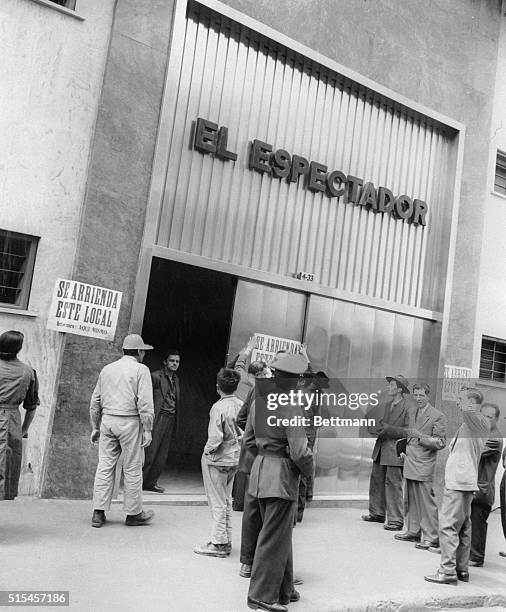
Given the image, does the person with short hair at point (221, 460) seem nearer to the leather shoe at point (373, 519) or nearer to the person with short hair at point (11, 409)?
the person with short hair at point (11, 409)

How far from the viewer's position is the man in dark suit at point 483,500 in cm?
720

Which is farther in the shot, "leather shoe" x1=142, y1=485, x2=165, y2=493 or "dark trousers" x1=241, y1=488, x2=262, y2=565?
"leather shoe" x1=142, y1=485, x2=165, y2=493

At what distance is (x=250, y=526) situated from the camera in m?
5.17

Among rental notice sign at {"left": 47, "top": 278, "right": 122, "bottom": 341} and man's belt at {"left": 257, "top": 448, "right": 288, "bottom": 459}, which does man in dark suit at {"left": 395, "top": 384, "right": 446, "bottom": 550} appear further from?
rental notice sign at {"left": 47, "top": 278, "right": 122, "bottom": 341}

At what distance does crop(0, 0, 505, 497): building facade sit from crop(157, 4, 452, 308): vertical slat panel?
3 cm

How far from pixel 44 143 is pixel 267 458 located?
4999 mm

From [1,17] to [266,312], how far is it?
5229 millimetres

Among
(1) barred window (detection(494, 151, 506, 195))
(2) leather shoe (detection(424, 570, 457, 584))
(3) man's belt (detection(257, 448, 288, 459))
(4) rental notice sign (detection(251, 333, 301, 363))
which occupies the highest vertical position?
(1) barred window (detection(494, 151, 506, 195))

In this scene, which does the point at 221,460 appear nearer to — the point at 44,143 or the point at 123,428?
the point at 123,428

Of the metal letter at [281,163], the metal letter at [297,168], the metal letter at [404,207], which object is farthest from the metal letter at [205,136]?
the metal letter at [404,207]

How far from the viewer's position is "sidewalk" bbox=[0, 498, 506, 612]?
4.75m

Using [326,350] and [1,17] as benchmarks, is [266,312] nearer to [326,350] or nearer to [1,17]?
[326,350]

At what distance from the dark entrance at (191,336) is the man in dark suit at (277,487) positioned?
8.07m

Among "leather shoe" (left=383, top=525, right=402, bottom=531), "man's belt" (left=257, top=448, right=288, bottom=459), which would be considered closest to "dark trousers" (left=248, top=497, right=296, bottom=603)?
"man's belt" (left=257, top=448, right=288, bottom=459)
